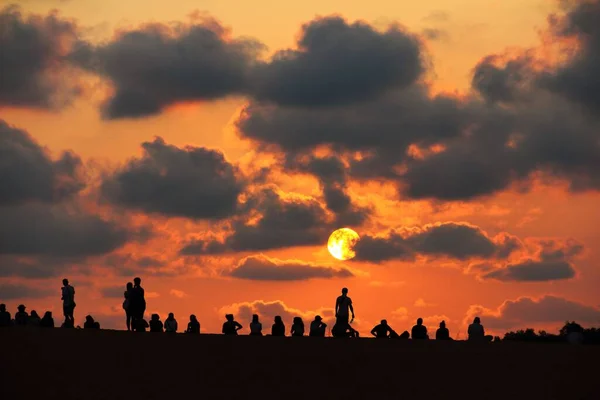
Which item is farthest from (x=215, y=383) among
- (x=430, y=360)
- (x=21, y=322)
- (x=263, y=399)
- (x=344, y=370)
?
(x=21, y=322)

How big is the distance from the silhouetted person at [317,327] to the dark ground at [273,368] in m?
2.91

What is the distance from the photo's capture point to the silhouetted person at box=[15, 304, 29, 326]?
53.2m

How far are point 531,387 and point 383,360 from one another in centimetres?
514

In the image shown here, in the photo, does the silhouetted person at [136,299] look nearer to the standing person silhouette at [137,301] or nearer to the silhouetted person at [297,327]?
the standing person silhouette at [137,301]

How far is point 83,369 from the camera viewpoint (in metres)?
44.0

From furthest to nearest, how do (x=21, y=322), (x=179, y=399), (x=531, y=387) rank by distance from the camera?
1. (x=21, y=322)
2. (x=531, y=387)
3. (x=179, y=399)

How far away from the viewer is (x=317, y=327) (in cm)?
5181

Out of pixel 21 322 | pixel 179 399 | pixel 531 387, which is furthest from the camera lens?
pixel 21 322

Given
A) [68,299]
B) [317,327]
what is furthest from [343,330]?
[68,299]

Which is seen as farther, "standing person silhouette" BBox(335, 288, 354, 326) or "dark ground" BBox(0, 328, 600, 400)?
"standing person silhouette" BBox(335, 288, 354, 326)

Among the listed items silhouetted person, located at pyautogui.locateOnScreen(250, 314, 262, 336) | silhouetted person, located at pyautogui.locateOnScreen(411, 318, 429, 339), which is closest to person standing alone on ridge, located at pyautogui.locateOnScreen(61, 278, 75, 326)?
silhouetted person, located at pyautogui.locateOnScreen(250, 314, 262, 336)

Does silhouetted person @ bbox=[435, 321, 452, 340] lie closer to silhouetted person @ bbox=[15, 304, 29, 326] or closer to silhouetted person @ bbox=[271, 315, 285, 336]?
silhouetted person @ bbox=[271, 315, 285, 336]

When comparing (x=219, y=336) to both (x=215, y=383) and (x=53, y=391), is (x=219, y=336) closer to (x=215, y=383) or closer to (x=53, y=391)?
(x=215, y=383)

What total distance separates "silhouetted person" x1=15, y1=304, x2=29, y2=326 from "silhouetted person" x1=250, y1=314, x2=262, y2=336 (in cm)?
900
